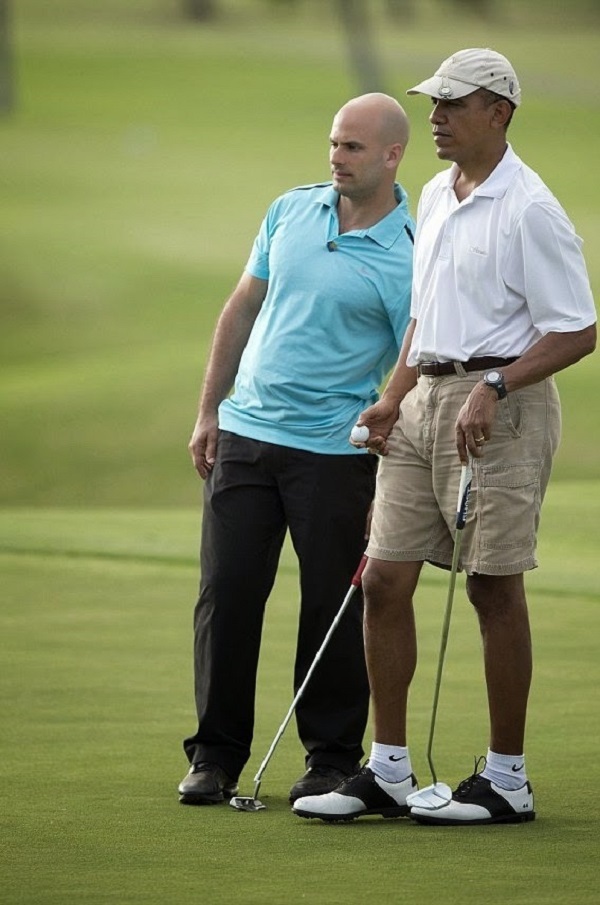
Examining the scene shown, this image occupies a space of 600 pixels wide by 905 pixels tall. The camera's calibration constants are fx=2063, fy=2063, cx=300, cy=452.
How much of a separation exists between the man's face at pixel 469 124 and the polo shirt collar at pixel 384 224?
1.34ft

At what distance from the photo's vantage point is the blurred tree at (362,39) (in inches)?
768

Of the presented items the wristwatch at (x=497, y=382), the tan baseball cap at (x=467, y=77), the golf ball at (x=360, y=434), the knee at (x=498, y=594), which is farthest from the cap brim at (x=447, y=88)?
the knee at (x=498, y=594)

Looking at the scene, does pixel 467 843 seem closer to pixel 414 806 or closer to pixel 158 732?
pixel 414 806

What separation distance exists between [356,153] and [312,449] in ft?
2.17

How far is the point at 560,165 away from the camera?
67.0ft

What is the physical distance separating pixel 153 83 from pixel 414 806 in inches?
699

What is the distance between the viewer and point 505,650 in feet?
13.9

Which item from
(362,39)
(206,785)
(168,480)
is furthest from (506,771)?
(362,39)

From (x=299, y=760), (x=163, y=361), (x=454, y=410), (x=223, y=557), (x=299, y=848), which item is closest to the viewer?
(x=299, y=848)

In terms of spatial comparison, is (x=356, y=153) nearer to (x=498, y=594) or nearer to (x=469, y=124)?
(x=469, y=124)

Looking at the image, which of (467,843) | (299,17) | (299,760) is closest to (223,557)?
(299,760)

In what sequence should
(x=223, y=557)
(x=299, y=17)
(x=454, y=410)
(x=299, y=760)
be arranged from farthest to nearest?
(x=299, y=17) < (x=299, y=760) < (x=223, y=557) < (x=454, y=410)

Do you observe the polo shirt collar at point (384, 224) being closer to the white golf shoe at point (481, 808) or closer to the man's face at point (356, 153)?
the man's face at point (356, 153)

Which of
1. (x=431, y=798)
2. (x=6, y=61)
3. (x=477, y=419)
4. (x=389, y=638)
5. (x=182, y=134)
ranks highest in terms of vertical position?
(x=6, y=61)
